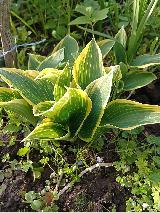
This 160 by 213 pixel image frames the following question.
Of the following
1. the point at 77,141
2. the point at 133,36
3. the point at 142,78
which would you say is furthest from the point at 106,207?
the point at 133,36

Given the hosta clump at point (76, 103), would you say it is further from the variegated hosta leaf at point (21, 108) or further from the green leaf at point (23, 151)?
the green leaf at point (23, 151)

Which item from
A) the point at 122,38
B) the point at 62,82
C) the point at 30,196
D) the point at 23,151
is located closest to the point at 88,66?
the point at 62,82

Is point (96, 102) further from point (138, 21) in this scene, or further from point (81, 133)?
point (138, 21)

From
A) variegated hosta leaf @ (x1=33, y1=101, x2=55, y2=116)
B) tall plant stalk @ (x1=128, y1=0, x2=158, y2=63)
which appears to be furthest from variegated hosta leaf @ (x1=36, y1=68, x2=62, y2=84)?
tall plant stalk @ (x1=128, y1=0, x2=158, y2=63)

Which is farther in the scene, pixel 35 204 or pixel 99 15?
pixel 99 15

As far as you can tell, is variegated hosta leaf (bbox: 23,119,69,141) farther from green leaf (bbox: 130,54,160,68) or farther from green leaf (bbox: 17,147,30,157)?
green leaf (bbox: 130,54,160,68)

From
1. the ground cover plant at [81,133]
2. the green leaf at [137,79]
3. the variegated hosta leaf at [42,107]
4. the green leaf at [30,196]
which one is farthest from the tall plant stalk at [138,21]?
the green leaf at [30,196]
